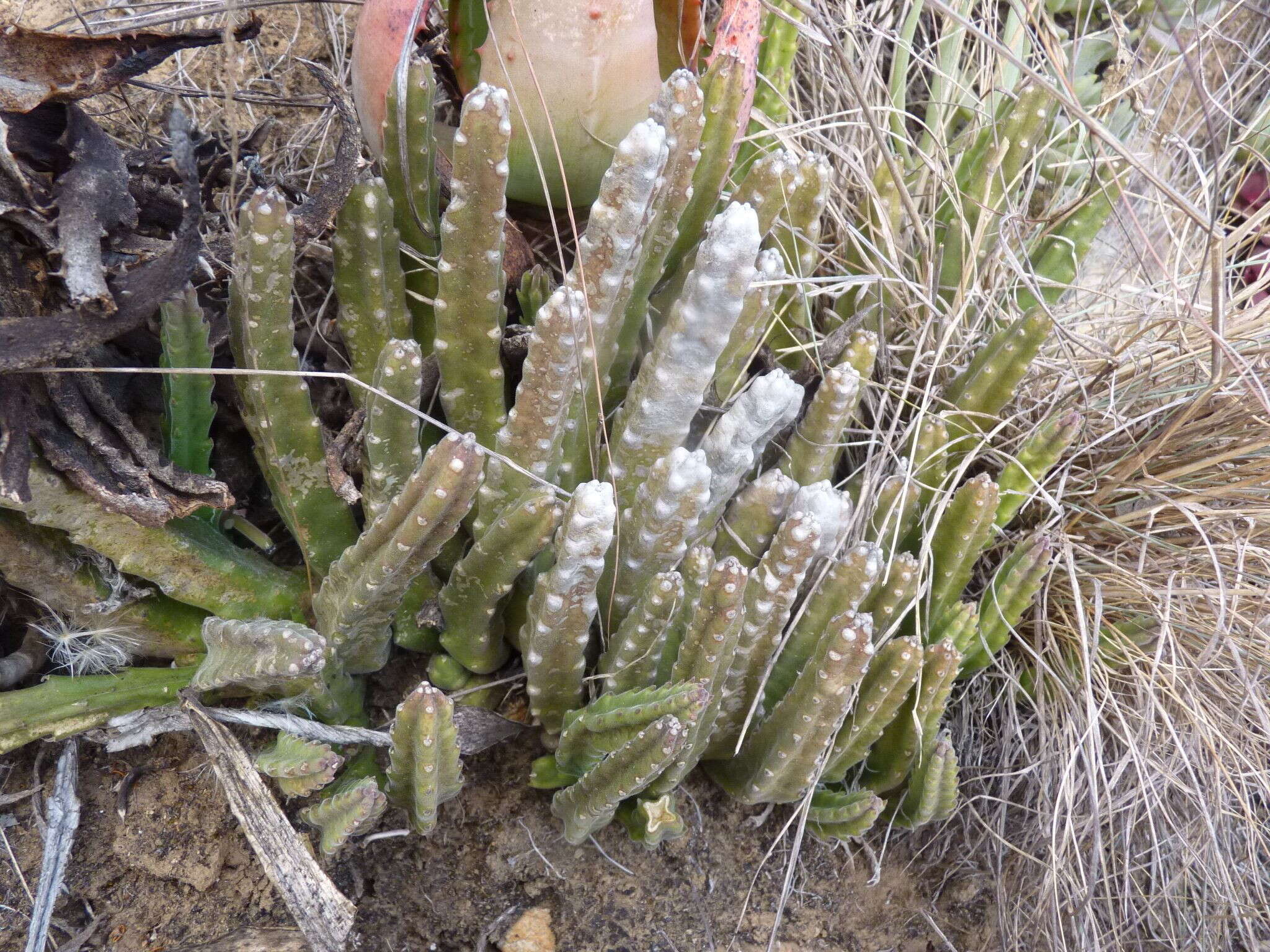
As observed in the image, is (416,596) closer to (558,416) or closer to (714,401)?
(558,416)

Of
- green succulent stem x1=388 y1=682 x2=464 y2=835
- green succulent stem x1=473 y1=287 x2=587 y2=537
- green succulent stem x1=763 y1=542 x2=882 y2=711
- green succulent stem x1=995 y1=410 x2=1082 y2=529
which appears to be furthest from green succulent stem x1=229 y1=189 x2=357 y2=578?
green succulent stem x1=995 y1=410 x2=1082 y2=529

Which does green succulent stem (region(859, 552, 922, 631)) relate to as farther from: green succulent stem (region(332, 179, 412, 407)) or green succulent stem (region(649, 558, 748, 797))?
green succulent stem (region(332, 179, 412, 407))

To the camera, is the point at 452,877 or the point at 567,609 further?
the point at 452,877

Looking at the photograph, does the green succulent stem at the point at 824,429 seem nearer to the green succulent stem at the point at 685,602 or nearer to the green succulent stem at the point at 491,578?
the green succulent stem at the point at 685,602

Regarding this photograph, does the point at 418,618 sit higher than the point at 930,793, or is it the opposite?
the point at 418,618

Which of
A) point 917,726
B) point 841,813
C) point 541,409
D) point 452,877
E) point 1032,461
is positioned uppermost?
point 541,409

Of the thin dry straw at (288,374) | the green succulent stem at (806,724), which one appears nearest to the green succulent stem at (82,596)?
the thin dry straw at (288,374)

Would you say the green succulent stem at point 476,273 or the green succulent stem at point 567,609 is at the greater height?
the green succulent stem at point 476,273

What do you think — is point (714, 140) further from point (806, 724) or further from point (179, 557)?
point (179, 557)

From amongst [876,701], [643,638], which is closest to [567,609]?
[643,638]
